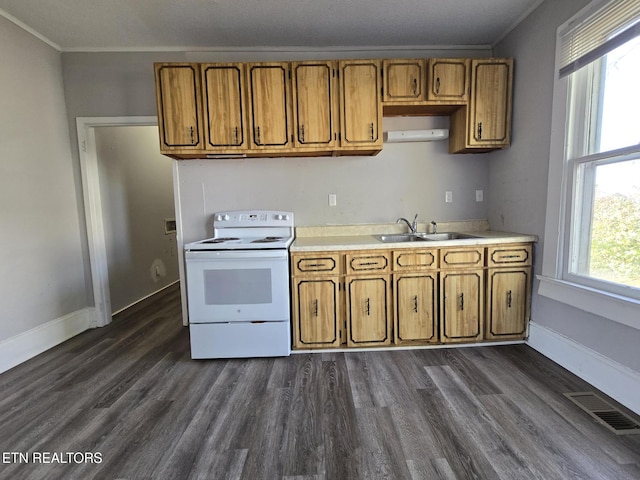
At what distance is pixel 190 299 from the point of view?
2.22 metres

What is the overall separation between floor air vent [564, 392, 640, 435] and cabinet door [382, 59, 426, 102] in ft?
7.59

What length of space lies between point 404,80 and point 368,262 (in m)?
1.53

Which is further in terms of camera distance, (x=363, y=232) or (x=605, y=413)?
(x=363, y=232)

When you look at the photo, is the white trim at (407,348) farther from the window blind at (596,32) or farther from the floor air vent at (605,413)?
the window blind at (596,32)

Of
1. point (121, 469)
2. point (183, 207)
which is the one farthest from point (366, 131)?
point (121, 469)

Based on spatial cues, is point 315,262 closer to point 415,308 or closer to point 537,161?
point 415,308

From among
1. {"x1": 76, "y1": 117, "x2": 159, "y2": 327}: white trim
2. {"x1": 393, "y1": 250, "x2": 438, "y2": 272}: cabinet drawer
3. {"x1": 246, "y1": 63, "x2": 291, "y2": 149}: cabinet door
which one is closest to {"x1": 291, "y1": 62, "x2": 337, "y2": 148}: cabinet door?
{"x1": 246, "y1": 63, "x2": 291, "y2": 149}: cabinet door

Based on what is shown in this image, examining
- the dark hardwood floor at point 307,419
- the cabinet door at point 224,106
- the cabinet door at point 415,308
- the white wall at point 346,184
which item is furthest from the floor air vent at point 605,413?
the cabinet door at point 224,106

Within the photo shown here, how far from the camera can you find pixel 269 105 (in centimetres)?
245

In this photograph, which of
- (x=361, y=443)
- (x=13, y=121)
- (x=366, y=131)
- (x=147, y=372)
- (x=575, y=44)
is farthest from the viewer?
(x=366, y=131)

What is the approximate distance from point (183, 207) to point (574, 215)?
125 inches

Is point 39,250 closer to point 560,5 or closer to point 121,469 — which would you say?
point 121,469

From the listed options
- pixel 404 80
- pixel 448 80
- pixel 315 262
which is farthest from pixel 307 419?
pixel 448 80

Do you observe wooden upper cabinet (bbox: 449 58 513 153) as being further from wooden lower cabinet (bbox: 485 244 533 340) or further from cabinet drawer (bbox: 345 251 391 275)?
cabinet drawer (bbox: 345 251 391 275)
